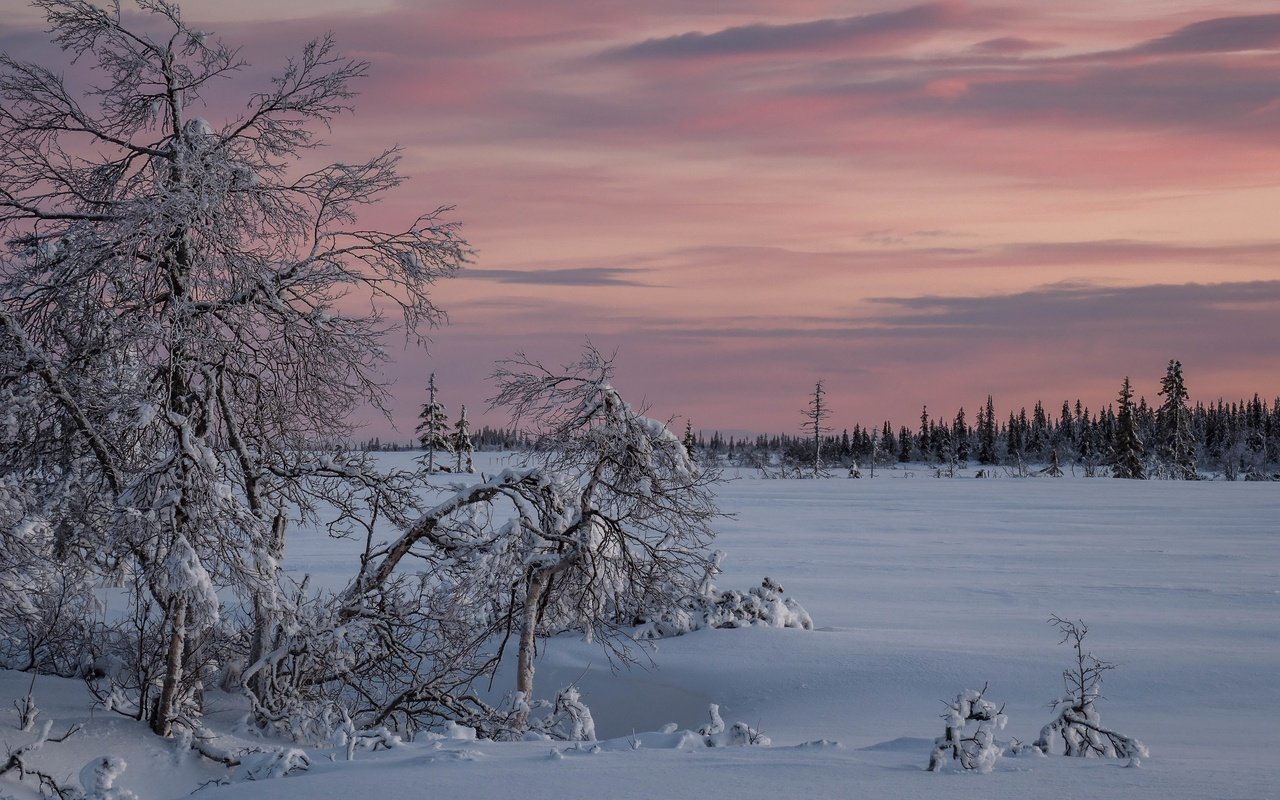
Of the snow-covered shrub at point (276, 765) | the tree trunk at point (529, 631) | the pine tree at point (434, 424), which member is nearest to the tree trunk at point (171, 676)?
the snow-covered shrub at point (276, 765)

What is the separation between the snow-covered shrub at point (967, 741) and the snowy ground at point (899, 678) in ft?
0.51

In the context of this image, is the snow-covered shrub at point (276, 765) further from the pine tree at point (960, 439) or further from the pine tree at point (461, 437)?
the pine tree at point (960, 439)

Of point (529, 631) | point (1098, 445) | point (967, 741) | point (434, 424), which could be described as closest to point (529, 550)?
point (529, 631)

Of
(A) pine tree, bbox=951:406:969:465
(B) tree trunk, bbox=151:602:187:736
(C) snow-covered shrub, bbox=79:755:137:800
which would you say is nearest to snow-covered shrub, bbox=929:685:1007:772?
(C) snow-covered shrub, bbox=79:755:137:800

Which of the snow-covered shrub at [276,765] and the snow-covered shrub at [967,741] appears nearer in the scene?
the snow-covered shrub at [967,741]

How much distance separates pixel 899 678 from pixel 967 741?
7.41 meters

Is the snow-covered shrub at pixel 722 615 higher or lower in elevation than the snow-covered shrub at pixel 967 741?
lower

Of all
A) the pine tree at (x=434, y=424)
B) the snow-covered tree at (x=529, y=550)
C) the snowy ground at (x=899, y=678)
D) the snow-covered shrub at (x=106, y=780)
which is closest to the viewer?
the snowy ground at (x=899, y=678)

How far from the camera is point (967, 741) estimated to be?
23.5 ft

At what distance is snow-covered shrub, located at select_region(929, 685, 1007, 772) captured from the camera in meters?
7.00

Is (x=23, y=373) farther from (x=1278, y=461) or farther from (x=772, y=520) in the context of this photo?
(x=1278, y=461)

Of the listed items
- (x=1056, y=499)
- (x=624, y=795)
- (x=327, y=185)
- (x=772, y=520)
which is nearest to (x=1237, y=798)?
(x=624, y=795)

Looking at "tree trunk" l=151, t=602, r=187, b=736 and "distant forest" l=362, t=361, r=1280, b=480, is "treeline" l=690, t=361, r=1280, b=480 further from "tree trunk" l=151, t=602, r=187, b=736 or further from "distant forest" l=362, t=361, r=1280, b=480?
"tree trunk" l=151, t=602, r=187, b=736

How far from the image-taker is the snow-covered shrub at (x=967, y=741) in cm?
700
